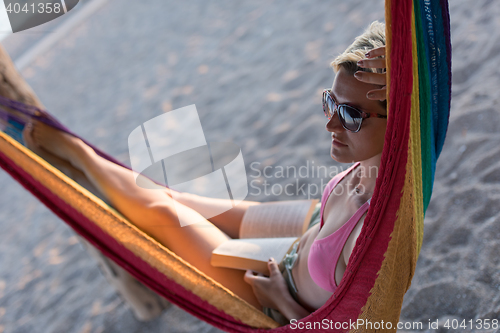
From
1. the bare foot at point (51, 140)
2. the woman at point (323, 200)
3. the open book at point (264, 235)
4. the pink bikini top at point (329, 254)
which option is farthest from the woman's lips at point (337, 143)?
the bare foot at point (51, 140)

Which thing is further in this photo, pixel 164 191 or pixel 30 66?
pixel 30 66

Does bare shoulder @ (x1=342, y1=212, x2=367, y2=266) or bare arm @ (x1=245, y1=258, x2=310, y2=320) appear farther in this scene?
bare arm @ (x1=245, y1=258, x2=310, y2=320)

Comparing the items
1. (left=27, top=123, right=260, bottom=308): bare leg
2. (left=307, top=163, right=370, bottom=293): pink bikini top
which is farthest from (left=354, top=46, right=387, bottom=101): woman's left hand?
(left=27, top=123, right=260, bottom=308): bare leg

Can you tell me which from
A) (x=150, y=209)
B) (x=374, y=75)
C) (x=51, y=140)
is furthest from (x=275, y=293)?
(x=51, y=140)

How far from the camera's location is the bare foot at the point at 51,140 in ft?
5.03

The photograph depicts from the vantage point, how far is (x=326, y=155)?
2.19 meters

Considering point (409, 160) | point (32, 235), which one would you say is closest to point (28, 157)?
point (409, 160)

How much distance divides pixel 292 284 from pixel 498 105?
1.33 m

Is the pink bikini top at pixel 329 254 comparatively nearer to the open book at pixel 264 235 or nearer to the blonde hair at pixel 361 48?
the open book at pixel 264 235

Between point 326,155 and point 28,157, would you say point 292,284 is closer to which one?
point 28,157

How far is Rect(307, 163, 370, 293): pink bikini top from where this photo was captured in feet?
3.11

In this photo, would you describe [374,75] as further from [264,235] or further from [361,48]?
[264,235]

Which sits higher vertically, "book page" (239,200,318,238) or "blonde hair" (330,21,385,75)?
"blonde hair" (330,21,385,75)

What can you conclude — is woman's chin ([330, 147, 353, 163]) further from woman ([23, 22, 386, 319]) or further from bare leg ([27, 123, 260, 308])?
bare leg ([27, 123, 260, 308])
